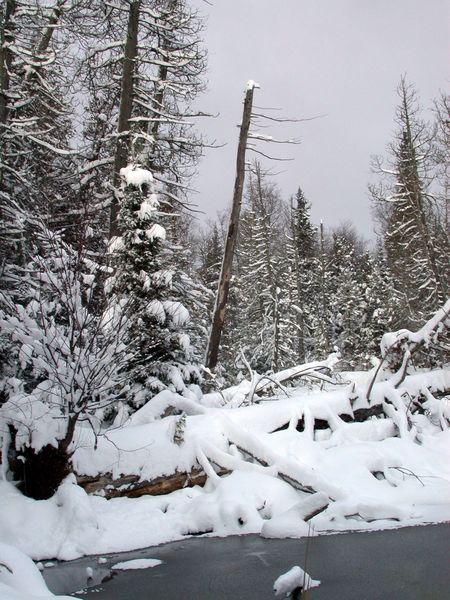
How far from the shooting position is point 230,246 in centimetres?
1185

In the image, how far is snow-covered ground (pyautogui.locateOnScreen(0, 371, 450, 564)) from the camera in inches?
226

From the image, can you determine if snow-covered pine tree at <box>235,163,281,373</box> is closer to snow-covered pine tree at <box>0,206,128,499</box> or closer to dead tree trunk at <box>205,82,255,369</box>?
dead tree trunk at <box>205,82,255,369</box>

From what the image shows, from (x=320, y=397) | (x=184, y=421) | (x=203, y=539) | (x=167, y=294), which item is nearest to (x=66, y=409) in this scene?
(x=184, y=421)

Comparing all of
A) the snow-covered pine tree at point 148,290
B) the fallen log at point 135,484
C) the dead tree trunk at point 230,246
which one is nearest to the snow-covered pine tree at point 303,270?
the dead tree trunk at point 230,246

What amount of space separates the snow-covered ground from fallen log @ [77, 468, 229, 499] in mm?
83

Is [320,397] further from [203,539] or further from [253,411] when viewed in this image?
[203,539]

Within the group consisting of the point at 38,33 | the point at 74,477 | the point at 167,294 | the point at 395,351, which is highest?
the point at 38,33

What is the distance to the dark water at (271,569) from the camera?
13.7 feet

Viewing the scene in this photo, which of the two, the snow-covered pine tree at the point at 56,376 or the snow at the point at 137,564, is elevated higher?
the snow-covered pine tree at the point at 56,376

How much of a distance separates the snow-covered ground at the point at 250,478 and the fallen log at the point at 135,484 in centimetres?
8

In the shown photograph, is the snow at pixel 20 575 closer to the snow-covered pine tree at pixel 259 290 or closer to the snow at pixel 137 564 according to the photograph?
the snow at pixel 137 564

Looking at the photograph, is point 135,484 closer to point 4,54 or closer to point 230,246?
point 230,246

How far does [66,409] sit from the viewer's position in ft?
20.7

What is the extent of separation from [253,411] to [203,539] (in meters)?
→ 2.55
